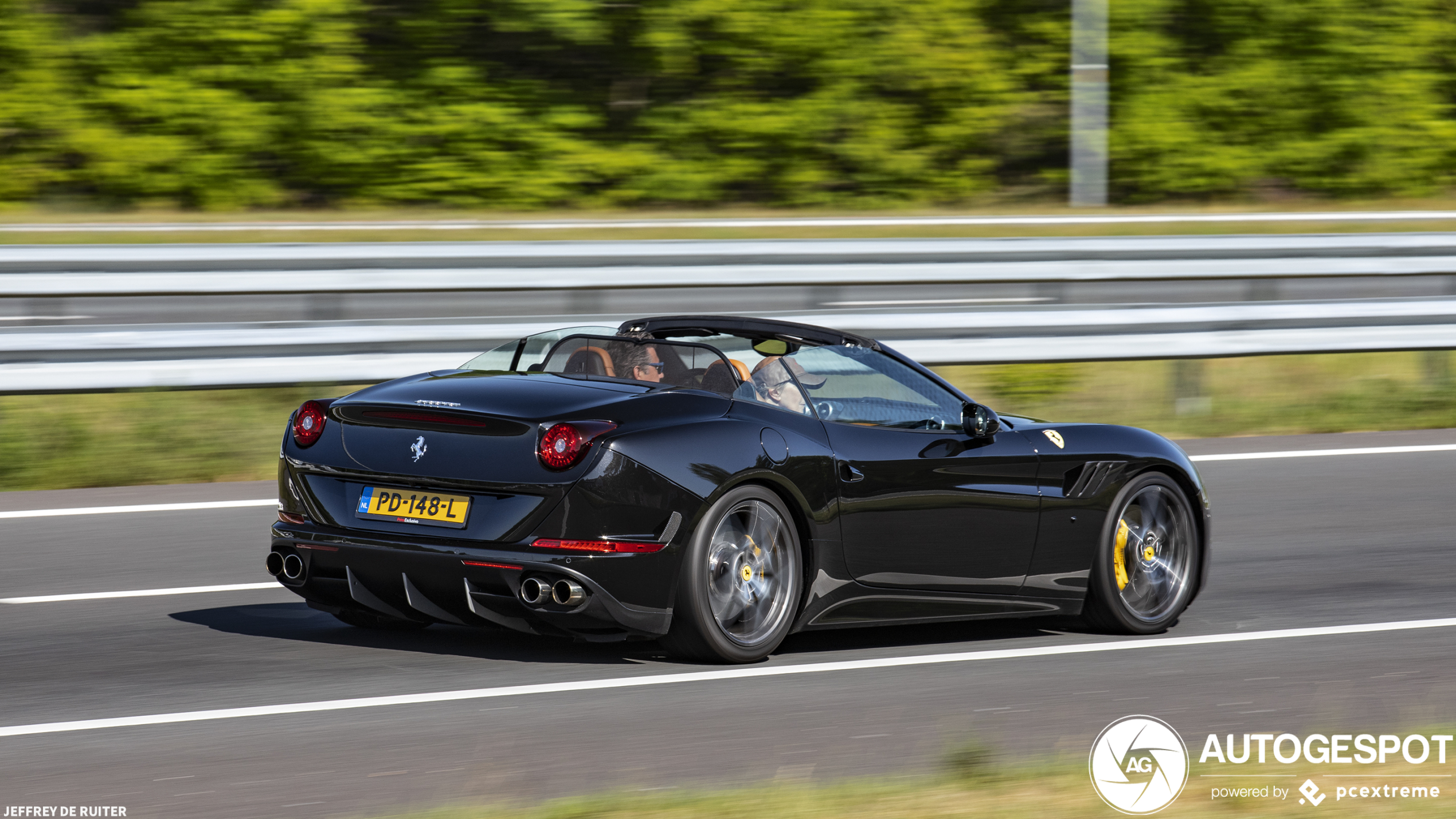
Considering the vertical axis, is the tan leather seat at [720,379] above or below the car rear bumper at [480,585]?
above

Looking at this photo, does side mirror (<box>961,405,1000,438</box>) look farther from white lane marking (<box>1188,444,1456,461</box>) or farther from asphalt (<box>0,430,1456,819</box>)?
white lane marking (<box>1188,444,1456,461</box>)

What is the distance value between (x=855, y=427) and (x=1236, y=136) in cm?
1692

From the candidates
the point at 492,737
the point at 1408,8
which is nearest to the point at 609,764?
the point at 492,737

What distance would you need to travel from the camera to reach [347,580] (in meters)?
6.25

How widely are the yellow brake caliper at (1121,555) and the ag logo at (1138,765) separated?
1.65 metres

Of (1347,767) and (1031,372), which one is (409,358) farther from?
(1347,767)

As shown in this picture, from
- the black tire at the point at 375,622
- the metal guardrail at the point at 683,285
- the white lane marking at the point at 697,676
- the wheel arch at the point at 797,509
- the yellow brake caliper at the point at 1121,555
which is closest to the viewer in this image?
the white lane marking at the point at 697,676

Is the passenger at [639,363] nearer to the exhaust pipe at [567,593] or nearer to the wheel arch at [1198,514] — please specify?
the exhaust pipe at [567,593]

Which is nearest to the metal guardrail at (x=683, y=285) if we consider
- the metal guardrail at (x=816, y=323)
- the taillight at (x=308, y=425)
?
the metal guardrail at (x=816, y=323)

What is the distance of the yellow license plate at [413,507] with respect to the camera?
616 centimetres

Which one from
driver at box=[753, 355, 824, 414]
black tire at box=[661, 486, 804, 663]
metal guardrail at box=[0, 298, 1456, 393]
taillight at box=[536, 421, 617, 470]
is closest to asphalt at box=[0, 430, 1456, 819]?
black tire at box=[661, 486, 804, 663]

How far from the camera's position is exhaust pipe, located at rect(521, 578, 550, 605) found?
5988mm

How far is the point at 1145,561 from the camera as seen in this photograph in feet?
25.0

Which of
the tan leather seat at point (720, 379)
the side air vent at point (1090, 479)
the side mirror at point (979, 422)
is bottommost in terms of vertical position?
the side air vent at point (1090, 479)
